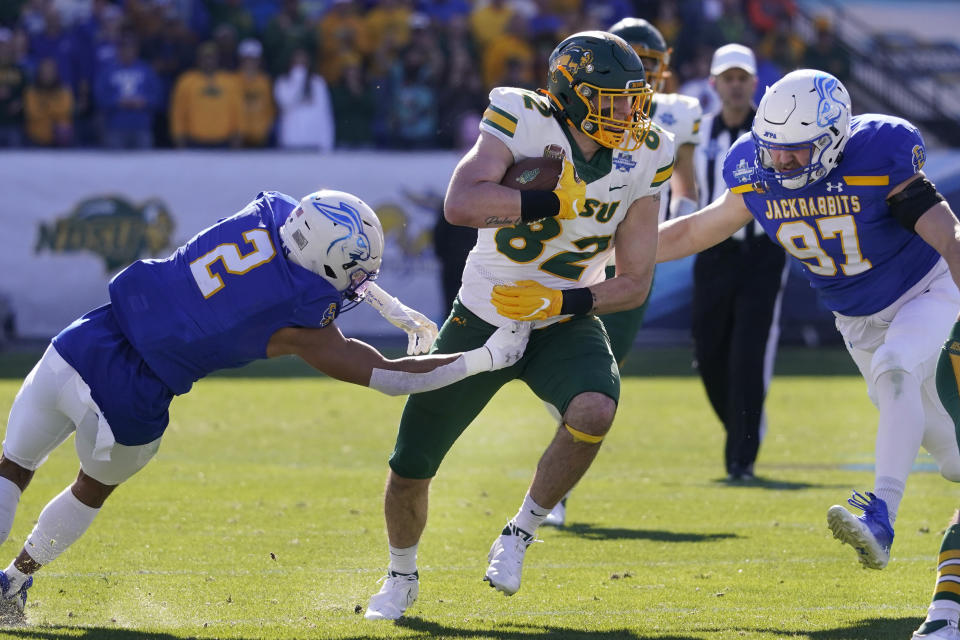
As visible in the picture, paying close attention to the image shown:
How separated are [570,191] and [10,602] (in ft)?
7.10

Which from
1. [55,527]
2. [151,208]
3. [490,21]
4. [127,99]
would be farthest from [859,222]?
[490,21]

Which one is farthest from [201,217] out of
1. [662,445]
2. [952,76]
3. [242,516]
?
[952,76]

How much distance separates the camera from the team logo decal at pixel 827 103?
14.1 feet

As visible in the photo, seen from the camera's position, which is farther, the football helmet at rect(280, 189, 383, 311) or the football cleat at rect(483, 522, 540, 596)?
the football cleat at rect(483, 522, 540, 596)

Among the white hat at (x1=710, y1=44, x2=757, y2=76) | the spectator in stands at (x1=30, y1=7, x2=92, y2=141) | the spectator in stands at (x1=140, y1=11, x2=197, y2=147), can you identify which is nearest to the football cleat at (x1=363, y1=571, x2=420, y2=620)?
the white hat at (x1=710, y1=44, x2=757, y2=76)

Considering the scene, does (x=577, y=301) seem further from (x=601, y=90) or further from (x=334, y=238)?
(x=334, y=238)

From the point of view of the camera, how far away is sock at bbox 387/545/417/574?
14.5ft

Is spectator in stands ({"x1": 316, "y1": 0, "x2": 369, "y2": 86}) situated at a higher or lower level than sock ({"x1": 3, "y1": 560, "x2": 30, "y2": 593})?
lower

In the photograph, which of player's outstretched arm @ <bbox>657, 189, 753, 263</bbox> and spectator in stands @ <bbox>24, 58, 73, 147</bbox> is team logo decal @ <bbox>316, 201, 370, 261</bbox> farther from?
spectator in stands @ <bbox>24, 58, 73, 147</bbox>

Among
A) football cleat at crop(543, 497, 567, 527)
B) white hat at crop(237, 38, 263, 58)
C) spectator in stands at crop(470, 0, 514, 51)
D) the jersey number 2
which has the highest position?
the jersey number 2

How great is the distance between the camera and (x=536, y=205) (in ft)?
13.7

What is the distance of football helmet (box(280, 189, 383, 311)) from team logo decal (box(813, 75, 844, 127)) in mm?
1433

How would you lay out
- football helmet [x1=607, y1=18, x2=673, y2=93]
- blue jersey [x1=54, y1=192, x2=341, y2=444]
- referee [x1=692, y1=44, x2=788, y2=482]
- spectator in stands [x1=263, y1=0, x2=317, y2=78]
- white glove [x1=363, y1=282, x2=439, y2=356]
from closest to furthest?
1. blue jersey [x1=54, y1=192, x2=341, y2=444]
2. white glove [x1=363, y1=282, x2=439, y2=356]
3. football helmet [x1=607, y1=18, x2=673, y2=93]
4. referee [x1=692, y1=44, x2=788, y2=482]
5. spectator in stands [x1=263, y1=0, x2=317, y2=78]

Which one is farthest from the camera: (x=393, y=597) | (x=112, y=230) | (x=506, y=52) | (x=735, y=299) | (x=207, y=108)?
(x=506, y=52)
